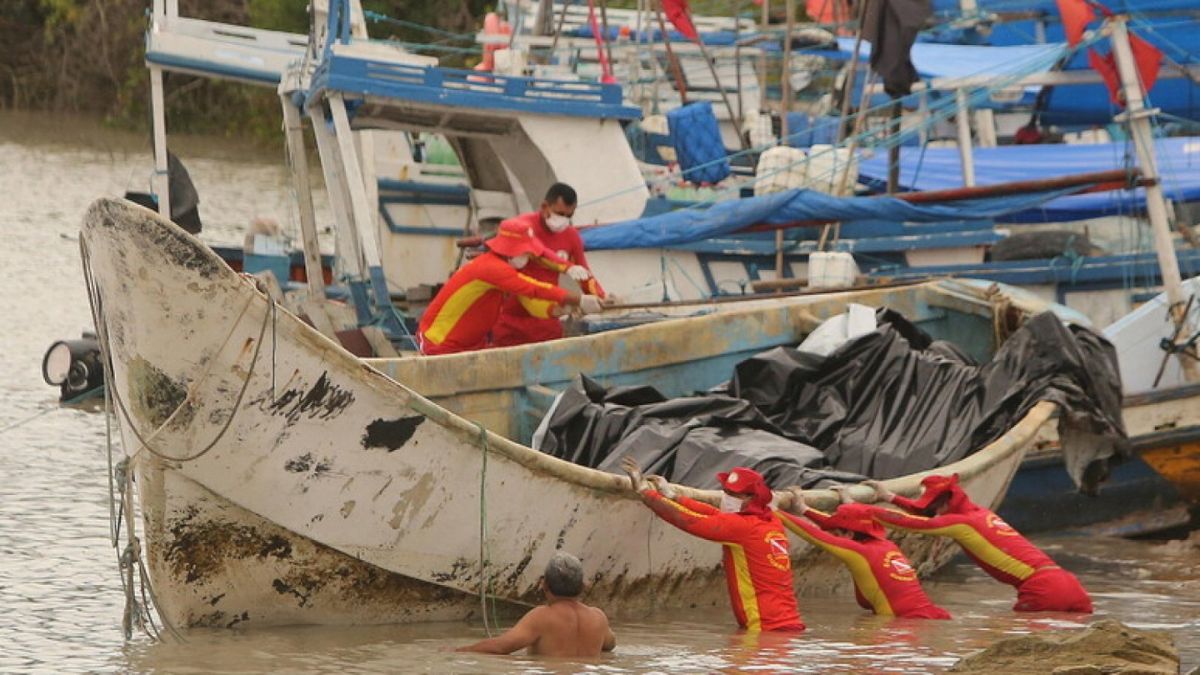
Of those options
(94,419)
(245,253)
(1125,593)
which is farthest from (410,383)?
(245,253)

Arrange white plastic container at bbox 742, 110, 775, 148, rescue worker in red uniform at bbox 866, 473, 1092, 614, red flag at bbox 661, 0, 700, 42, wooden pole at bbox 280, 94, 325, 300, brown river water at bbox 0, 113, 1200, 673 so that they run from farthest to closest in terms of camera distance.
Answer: white plastic container at bbox 742, 110, 775, 148 < red flag at bbox 661, 0, 700, 42 < wooden pole at bbox 280, 94, 325, 300 < rescue worker in red uniform at bbox 866, 473, 1092, 614 < brown river water at bbox 0, 113, 1200, 673

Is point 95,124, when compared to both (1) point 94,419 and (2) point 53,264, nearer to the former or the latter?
(2) point 53,264

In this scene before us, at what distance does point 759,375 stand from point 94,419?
656 centimetres

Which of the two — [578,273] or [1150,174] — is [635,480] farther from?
[1150,174]

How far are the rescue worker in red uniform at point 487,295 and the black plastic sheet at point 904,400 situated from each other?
114cm

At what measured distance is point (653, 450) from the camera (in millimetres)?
11578

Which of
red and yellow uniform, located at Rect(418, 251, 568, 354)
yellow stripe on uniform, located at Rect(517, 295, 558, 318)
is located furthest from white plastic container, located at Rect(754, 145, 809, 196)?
red and yellow uniform, located at Rect(418, 251, 568, 354)

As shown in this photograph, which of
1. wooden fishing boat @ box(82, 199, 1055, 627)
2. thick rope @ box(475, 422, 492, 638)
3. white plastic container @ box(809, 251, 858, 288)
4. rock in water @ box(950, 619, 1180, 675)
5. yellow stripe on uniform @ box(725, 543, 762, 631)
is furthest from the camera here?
white plastic container @ box(809, 251, 858, 288)

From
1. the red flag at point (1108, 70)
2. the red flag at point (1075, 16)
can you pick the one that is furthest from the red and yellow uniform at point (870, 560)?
the red flag at point (1075, 16)

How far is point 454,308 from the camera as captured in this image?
13.2 metres

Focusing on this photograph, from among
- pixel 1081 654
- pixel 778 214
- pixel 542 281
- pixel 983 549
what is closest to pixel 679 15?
pixel 778 214

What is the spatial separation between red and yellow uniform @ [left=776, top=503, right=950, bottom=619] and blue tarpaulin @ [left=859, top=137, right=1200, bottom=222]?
7681mm

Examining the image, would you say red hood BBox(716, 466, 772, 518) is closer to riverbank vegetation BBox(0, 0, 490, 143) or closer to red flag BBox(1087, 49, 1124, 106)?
red flag BBox(1087, 49, 1124, 106)

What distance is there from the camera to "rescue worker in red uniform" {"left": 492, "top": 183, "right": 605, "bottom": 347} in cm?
1342
